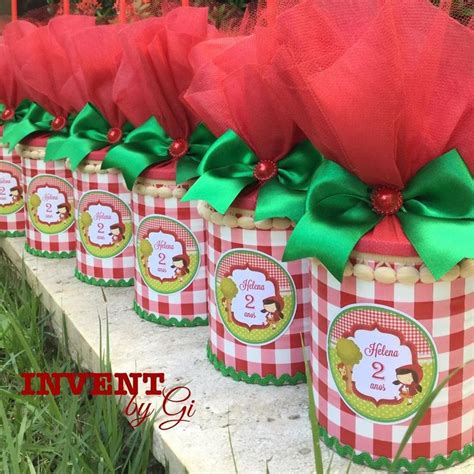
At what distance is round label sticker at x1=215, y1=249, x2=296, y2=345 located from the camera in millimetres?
852

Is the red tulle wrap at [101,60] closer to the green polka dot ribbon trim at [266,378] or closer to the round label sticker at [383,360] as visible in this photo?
the green polka dot ribbon trim at [266,378]

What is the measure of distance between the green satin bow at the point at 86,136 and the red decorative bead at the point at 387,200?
2.14 ft

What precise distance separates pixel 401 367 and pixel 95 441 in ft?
1.21

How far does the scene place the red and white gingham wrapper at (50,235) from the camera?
1440 millimetres

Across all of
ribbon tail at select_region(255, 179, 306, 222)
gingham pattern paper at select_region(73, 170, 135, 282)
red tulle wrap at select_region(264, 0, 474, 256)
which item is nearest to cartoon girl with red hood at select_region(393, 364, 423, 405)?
red tulle wrap at select_region(264, 0, 474, 256)

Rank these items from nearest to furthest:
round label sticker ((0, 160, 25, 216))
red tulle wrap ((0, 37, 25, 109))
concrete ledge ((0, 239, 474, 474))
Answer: concrete ledge ((0, 239, 474, 474)) → red tulle wrap ((0, 37, 25, 109)) → round label sticker ((0, 160, 25, 216))

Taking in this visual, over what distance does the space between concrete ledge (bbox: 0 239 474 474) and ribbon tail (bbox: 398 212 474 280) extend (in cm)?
21

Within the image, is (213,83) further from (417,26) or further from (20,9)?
(20,9)

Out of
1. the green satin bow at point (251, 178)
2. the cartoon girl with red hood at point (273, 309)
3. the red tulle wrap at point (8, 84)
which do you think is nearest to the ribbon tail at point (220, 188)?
the green satin bow at point (251, 178)

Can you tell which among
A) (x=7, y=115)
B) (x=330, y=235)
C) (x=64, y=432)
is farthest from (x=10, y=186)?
(x=330, y=235)

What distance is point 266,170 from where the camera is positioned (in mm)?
831

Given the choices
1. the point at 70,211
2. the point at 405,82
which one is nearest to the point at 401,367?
the point at 405,82

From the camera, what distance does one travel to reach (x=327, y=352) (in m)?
0.72

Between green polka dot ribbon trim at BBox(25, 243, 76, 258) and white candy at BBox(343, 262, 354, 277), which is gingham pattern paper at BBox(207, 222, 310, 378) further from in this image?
green polka dot ribbon trim at BBox(25, 243, 76, 258)
